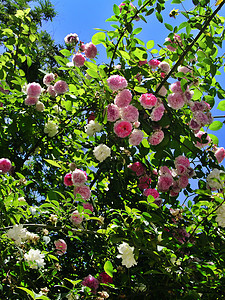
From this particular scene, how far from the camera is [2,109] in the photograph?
97.4 inches

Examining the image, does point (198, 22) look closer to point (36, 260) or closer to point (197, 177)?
point (197, 177)

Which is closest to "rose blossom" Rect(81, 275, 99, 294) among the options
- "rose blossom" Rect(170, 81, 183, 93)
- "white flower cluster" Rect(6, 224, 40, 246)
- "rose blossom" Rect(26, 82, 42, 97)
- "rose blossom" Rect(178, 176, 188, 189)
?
"white flower cluster" Rect(6, 224, 40, 246)

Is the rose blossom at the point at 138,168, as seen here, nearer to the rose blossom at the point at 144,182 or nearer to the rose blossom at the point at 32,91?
the rose blossom at the point at 144,182

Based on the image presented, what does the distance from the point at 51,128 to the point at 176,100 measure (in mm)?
1101

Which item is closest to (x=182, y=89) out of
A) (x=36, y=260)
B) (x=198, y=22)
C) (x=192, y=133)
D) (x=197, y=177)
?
(x=192, y=133)

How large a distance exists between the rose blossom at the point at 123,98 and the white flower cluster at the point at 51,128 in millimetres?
881

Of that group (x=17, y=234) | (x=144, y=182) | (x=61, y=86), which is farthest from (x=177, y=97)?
(x=17, y=234)

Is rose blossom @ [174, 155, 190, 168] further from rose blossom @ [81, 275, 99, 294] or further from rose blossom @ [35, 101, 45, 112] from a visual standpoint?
rose blossom @ [35, 101, 45, 112]

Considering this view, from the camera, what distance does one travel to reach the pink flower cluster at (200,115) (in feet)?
6.36

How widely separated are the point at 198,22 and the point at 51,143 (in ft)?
4.98

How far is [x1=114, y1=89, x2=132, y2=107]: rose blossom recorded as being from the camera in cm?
173

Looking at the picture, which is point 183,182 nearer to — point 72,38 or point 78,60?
point 78,60

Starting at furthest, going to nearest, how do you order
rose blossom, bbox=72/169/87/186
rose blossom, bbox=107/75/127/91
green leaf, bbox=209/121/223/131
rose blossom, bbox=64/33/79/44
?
rose blossom, bbox=64/33/79/44 < green leaf, bbox=209/121/223/131 < rose blossom, bbox=72/169/87/186 < rose blossom, bbox=107/75/127/91

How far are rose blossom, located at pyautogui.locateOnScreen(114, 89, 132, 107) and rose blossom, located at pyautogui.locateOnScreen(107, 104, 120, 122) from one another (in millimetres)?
31
